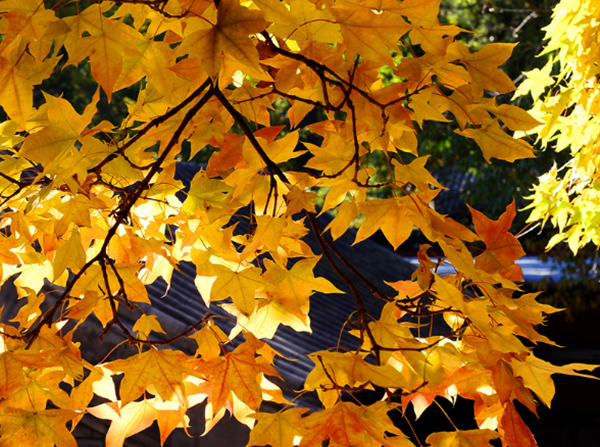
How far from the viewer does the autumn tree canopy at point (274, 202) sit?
71 centimetres

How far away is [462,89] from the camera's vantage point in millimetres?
850

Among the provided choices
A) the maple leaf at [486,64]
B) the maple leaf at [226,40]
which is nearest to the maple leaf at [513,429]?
the maple leaf at [486,64]

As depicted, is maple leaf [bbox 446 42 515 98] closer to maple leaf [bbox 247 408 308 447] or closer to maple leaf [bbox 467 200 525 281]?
maple leaf [bbox 467 200 525 281]

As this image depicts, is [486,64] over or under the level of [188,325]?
over

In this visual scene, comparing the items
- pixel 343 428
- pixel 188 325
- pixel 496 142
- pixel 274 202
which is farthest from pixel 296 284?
pixel 188 325

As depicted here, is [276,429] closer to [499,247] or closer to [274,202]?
[274,202]

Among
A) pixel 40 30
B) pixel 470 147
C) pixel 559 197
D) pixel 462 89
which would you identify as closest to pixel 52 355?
pixel 40 30

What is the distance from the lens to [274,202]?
2.62 ft

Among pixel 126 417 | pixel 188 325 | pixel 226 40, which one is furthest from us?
pixel 188 325

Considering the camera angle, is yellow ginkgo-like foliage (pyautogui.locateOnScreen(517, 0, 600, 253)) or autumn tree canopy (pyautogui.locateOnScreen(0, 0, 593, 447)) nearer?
autumn tree canopy (pyautogui.locateOnScreen(0, 0, 593, 447))

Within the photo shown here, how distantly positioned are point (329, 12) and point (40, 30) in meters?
0.37

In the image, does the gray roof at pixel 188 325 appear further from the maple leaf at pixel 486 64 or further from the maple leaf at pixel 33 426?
the maple leaf at pixel 486 64

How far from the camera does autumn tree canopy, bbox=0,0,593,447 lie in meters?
0.71

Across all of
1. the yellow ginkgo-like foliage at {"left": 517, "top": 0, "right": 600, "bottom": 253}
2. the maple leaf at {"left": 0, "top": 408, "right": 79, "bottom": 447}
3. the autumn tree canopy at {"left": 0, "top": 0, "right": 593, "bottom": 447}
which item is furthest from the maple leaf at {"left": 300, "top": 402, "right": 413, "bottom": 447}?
the yellow ginkgo-like foliage at {"left": 517, "top": 0, "right": 600, "bottom": 253}
